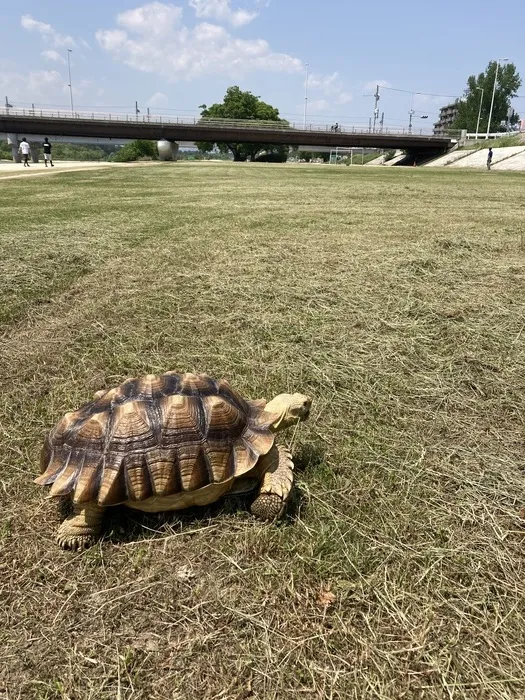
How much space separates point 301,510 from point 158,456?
0.80 meters

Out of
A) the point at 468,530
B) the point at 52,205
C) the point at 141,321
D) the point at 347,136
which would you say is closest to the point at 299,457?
the point at 468,530

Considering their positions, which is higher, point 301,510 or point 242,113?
point 242,113

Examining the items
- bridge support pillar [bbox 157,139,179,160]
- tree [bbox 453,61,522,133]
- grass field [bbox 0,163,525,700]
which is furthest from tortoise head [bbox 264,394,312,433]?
tree [bbox 453,61,522,133]

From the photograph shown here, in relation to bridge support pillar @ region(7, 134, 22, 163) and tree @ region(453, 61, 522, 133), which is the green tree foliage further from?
tree @ region(453, 61, 522, 133)

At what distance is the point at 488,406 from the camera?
3.56 meters

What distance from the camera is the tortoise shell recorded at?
2387mm

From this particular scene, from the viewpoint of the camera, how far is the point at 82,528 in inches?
94.3

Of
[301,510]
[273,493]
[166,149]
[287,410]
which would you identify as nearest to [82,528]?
Result: [273,493]

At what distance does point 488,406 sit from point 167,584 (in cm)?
256

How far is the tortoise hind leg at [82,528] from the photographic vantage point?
2.37 m

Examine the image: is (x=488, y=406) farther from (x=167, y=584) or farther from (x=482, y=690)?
(x=167, y=584)

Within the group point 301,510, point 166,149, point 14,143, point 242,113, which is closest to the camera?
point 301,510

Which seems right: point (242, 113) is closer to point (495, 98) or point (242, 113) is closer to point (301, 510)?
point (495, 98)

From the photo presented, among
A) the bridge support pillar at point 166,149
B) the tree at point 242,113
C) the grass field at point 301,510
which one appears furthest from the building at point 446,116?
the grass field at point 301,510
